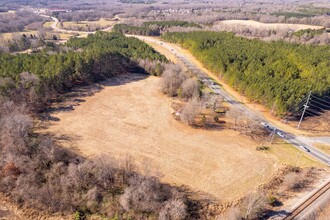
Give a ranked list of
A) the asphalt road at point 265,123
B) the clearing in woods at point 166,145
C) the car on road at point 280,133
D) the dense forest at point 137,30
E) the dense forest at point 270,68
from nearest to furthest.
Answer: the clearing in woods at point 166,145 → the asphalt road at point 265,123 → the car on road at point 280,133 → the dense forest at point 270,68 → the dense forest at point 137,30

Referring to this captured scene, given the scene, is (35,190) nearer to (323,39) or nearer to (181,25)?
(323,39)

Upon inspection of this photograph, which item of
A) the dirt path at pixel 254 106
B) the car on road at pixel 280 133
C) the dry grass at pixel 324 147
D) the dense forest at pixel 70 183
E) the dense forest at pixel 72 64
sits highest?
the dense forest at pixel 72 64

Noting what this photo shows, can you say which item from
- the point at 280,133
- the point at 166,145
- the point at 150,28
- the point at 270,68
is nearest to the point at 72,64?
the point at 166,145

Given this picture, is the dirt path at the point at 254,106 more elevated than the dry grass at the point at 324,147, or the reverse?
the dirt path at the point at 254,106

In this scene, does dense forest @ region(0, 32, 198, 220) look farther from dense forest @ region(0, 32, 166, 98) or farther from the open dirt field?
dense forest @ region(0, 32, 166, 98)

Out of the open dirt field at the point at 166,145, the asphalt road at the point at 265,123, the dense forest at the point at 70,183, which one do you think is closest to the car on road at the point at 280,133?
the asphalt road at the point at 265,123

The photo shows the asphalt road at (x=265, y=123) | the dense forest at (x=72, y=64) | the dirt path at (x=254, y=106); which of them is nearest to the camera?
the asphalt road at (x=265, y=123)

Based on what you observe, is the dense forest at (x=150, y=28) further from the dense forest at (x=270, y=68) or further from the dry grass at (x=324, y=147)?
the dry grass at (x=324, y=147)

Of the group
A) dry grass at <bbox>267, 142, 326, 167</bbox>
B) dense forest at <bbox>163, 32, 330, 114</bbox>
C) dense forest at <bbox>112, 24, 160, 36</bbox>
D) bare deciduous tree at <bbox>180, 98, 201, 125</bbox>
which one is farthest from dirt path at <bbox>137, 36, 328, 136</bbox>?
dense forest at <bbox>112, 24, 160, 36</bbox>
